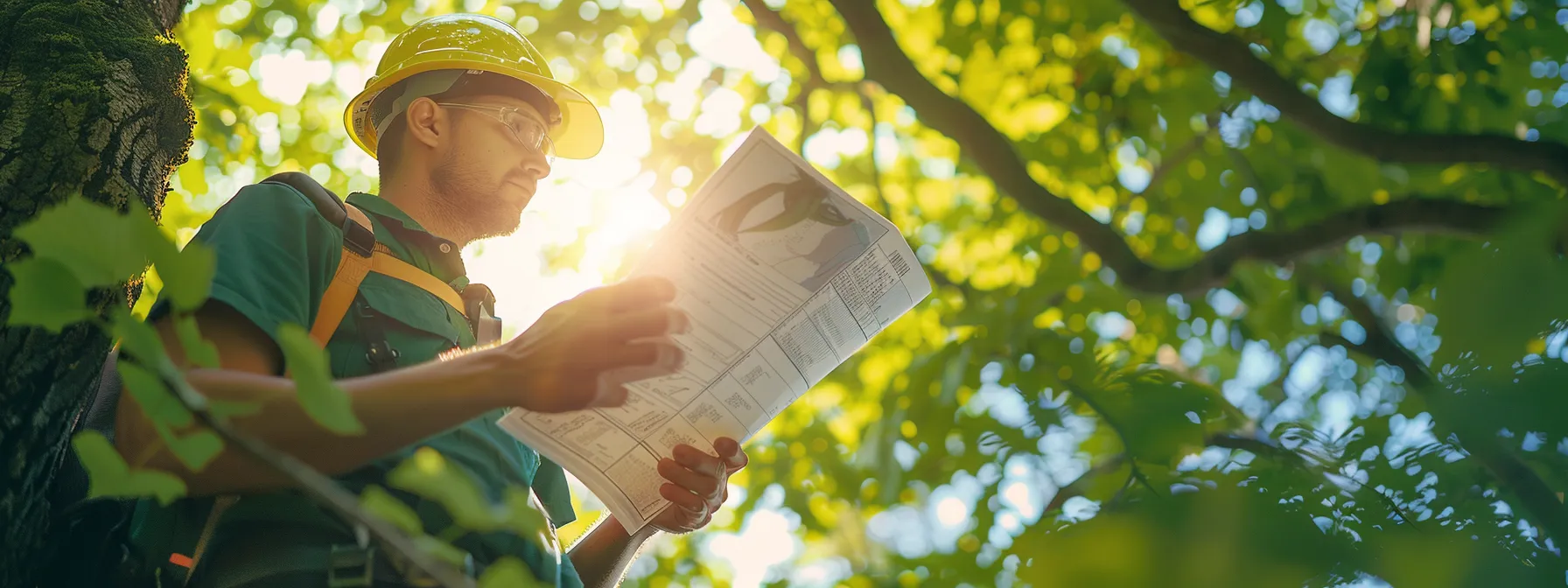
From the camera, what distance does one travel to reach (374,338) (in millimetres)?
1510

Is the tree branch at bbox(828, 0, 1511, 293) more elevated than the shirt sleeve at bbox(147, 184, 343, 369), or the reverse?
the tree branch at bbox(828, 0, 1511, 293)

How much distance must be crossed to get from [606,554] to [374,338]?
0.69m

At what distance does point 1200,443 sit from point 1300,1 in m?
4.66

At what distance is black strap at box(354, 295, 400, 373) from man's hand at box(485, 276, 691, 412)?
0.35m

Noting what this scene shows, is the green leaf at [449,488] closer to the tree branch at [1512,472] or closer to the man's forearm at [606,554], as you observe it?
the tree branch at [1512,472]

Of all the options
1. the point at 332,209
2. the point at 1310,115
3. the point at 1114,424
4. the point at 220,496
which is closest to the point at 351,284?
→ the point at 332,209

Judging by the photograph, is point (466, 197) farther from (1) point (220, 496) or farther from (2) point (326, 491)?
(2) point (326, 491)

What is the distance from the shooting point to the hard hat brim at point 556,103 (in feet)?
7.22

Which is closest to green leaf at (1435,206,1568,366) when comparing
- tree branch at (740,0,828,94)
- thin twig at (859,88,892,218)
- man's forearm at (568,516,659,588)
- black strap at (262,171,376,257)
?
black strap at (262,171,376,257)

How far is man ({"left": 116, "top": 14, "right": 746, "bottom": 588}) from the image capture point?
1180mm

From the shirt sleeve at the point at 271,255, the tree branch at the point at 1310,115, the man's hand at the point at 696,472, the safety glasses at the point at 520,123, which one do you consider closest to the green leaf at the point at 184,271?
the shirt sleeve at the point at 271,255

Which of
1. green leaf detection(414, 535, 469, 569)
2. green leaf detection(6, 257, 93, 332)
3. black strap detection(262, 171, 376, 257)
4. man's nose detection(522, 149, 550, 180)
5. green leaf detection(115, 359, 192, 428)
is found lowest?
green leaf detection(414, 535, 469, 569)

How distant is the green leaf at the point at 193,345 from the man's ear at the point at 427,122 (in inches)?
58.1

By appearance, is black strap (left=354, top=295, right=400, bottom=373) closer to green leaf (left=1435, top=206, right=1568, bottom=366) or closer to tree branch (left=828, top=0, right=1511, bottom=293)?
green leaf (left=1435, top=206, right=1568, bottom=366)
